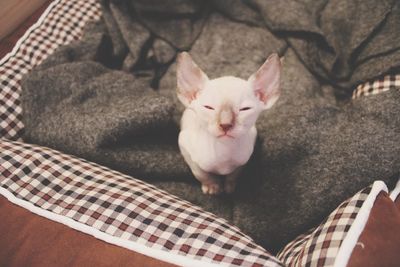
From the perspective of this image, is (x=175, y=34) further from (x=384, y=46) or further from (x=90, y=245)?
(x=90, y=245)

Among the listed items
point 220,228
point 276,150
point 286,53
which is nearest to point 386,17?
point 286,53

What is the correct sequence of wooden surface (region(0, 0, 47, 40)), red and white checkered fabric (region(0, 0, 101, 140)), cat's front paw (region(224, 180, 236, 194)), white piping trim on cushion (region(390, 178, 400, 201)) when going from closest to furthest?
white piping trim on cushion (region(390, 178, 400, 201)) → cat's front paw (region(224, 180, 236, 194)) → red and white checkered fabric (region(0, 0, 101, 140)) → wooden surface (region(0, 0, 47, 40))

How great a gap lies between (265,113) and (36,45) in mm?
793

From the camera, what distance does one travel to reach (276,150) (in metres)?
1.02

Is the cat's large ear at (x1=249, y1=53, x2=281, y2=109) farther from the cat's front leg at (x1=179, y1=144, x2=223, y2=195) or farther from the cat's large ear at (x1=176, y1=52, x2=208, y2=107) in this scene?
the cat's front leg at (x1=179, y1=144, x2=223, y2=195)

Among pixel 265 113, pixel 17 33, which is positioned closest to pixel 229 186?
pixel 265 113

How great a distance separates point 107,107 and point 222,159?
386 mm

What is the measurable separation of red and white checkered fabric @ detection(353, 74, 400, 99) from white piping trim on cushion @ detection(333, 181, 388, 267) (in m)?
0.40

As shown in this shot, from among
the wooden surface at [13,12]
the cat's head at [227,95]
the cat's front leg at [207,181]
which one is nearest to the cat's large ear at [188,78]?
the cat's head at [227,95]

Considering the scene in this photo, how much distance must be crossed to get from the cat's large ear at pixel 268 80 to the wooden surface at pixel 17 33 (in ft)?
3.10

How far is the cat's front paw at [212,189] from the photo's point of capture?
1.02 m

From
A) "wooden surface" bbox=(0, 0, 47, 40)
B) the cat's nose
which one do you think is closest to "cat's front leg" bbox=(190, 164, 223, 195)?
the cat's nose

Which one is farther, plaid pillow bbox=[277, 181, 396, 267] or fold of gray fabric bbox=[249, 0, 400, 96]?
fold of gray fabric bbox=[249, 0, 400, 96]

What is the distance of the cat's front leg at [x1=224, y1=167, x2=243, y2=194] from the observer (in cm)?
98
